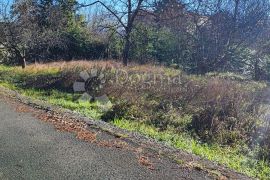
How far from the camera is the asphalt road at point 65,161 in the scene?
4949 millimetres

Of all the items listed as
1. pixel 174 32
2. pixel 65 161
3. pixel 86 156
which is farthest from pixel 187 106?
pixel 174 32

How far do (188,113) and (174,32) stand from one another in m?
17.7

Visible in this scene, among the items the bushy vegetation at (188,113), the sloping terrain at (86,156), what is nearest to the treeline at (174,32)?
the bushy vegetation at (188,113)

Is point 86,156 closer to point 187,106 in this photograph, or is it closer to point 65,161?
point 65,161

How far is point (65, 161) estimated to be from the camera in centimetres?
546

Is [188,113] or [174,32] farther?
[174,32]

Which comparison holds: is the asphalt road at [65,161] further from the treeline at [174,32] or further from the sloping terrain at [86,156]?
the treeline at [174,32]

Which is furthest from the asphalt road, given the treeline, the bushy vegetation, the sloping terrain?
the treeline

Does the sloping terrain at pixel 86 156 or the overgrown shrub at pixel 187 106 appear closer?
the sloping terrain at pixel 86 156

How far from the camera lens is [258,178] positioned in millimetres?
5656

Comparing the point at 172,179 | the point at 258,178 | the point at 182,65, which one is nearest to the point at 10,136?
the point at 172,179

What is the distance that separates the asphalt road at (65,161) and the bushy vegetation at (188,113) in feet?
5.20

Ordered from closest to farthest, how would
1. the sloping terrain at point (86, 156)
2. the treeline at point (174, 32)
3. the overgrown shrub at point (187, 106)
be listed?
the sloping terrain at point (86, 156) < the overgrown shrub at point (187, 106) < the treeline at point (174, 32)

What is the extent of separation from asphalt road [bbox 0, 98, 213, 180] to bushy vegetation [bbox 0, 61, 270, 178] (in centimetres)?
158
